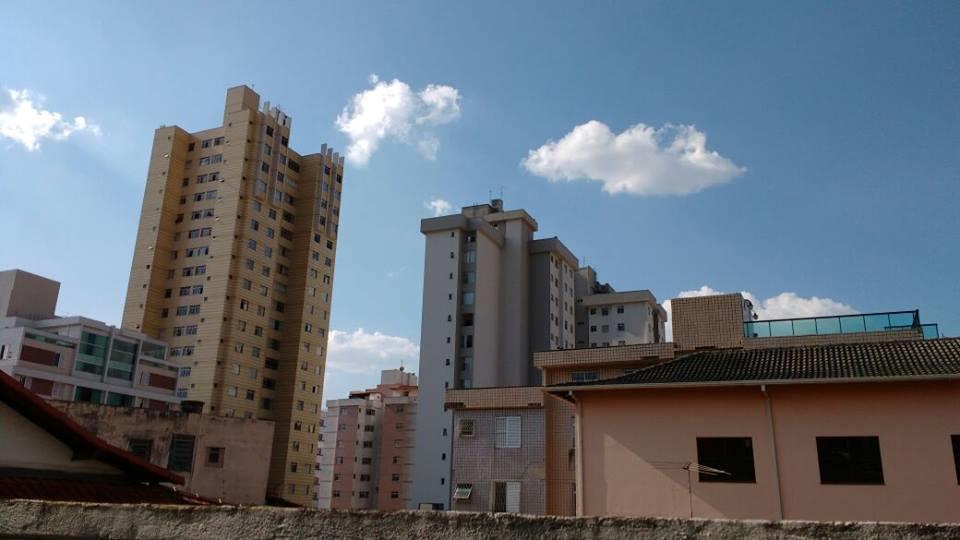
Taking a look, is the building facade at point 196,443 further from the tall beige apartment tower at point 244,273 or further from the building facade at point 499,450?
the tall beige apartment tower at point 244,273

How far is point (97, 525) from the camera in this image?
4137 mm

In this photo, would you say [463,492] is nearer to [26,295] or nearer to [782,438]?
[782,438]

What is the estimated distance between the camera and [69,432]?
10.8 m

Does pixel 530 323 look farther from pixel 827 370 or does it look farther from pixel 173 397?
pixel 827 370

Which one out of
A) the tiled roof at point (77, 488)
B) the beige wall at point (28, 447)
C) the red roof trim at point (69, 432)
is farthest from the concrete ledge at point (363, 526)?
the beige wall at point (28, 447)

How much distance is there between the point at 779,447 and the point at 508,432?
21058 mm

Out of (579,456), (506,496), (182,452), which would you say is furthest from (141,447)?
(579,456)

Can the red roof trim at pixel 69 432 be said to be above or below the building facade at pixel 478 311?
below

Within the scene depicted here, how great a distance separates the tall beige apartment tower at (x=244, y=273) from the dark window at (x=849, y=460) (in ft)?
196

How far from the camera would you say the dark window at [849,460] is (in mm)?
16188

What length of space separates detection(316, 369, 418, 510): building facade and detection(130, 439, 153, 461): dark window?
5600cm

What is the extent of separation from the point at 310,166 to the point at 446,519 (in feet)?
266

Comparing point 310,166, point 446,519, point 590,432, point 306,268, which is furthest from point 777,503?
point 310,166

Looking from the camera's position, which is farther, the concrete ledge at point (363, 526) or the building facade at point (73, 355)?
the building facade at point (73, 355)
